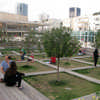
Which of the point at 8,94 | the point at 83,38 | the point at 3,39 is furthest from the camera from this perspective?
the point at 83,38

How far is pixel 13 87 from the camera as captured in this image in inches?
246

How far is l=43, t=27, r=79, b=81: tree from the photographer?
7402 millimetres

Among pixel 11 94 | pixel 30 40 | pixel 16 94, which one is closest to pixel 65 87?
pixel 16 94

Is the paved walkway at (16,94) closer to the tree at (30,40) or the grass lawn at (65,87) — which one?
the grass lawn at (65,87)

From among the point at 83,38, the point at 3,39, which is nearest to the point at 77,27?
the point at 83,38

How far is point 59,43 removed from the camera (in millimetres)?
7410

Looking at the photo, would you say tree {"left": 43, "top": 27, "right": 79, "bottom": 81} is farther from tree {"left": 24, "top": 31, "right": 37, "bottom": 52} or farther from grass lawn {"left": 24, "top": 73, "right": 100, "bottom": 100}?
tree {"left": 24, "top": 31, "right": 37, "bottom": 52}

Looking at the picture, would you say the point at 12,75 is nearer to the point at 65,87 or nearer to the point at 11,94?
the point at 11,94

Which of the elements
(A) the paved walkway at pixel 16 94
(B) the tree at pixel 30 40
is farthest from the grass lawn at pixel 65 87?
(B) the tree at pixel 30 40

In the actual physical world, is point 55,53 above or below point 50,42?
below

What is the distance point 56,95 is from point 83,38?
2748 cm

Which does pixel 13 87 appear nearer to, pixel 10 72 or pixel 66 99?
pixel 10 72

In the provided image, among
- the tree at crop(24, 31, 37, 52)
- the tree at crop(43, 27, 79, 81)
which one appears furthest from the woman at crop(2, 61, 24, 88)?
the tree at crop(24, 31, 37, 52)

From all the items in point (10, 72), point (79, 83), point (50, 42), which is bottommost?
point (79, 83)
